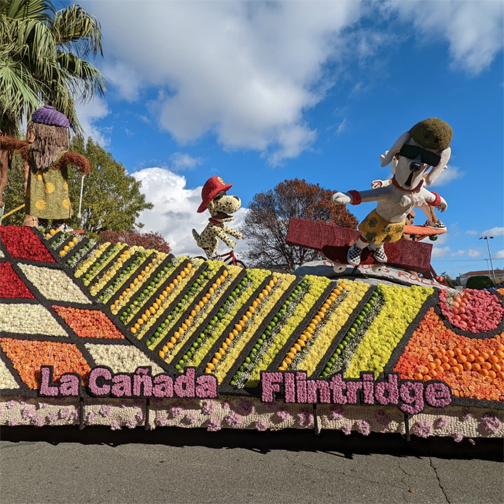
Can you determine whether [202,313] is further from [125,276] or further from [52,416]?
[52,416]

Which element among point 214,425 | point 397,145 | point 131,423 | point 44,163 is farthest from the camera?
point 44,163

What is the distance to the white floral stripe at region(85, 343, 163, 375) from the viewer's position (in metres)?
4.37

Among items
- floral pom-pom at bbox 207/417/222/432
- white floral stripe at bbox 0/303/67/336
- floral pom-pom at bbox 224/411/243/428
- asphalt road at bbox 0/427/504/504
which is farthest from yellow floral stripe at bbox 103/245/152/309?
floral pom-pom at bbox 224/411/243/428

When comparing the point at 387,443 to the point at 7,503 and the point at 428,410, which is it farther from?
the point at 7,503

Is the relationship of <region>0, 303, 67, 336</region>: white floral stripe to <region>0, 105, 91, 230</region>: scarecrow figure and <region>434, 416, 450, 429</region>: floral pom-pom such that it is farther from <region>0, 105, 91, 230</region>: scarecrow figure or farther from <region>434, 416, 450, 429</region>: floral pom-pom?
<region>434, 416, 450, 429</region>: floral pom-pom

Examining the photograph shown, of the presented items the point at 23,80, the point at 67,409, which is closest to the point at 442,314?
the point at 67,409

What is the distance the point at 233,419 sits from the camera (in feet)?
13.5

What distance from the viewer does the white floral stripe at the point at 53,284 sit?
4.78m

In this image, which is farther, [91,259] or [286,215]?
[286,215]

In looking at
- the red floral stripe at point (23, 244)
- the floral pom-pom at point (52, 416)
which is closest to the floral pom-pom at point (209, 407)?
the floral pom-pom at point (52, 416)

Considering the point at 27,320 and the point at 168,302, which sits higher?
the point at 168,302

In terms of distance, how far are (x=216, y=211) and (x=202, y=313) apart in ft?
8.59

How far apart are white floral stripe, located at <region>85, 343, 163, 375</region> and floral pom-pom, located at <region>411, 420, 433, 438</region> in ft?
9.90

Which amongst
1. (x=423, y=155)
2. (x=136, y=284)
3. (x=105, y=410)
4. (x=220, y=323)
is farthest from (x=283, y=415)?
(x=423, y=155)
